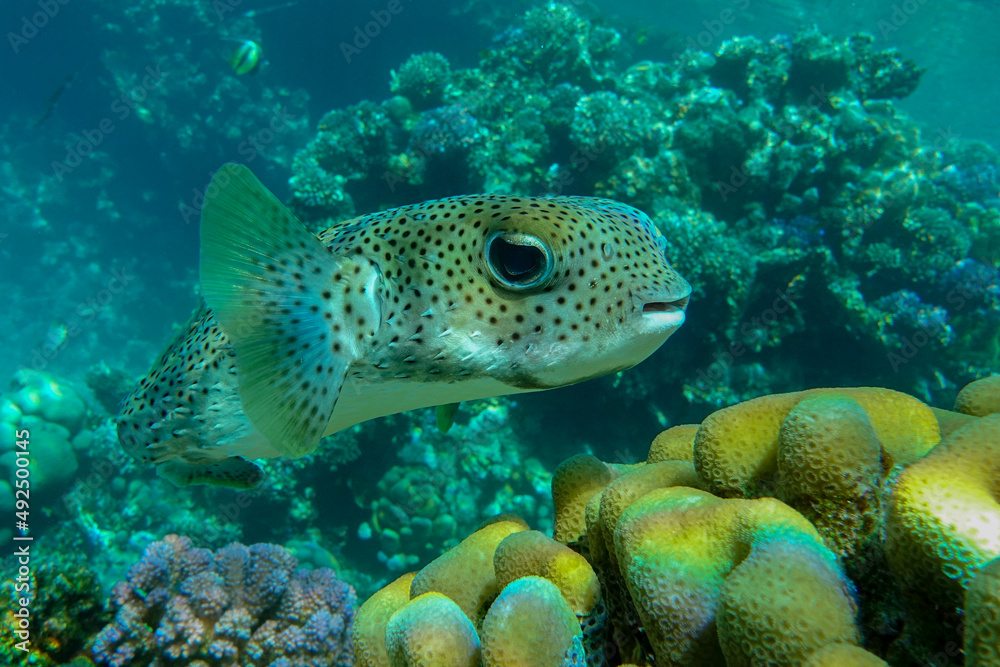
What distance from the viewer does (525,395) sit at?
10008mm

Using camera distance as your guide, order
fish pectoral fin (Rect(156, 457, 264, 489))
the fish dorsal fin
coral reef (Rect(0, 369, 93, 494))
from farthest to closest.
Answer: coral reef (Rect(0, 369, 93, 494)), fish pectoral fin (Rect(156, 457, 264, 489)), the fish dorsal fin

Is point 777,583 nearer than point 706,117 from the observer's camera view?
Yes

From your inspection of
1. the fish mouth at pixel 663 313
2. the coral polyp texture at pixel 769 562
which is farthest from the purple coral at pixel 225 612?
the fish mouth at pixel 663 313

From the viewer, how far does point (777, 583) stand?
1.40 metres

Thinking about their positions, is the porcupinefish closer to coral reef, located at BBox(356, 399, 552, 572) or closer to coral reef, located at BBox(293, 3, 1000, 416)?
coral reef, located at BBox(356, 399, 552, 572)

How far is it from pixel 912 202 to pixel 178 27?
3092 cm

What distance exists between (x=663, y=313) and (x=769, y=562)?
2.86 feet

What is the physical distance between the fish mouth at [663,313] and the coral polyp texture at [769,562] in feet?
1.89

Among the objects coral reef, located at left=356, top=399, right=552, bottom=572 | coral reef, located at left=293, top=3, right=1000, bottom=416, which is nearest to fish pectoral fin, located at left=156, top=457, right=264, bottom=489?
coral reef, located at left=356, top=399, right=552, bottom=572

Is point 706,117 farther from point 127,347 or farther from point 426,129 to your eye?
point 127,347

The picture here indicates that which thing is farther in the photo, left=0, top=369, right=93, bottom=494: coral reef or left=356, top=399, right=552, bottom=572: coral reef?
left=0, top=369, right=93, bottom=494: coral reef

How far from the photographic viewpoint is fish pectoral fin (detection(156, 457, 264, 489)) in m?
3.08

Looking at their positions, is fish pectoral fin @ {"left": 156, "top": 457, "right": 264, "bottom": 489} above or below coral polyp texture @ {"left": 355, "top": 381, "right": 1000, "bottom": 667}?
below

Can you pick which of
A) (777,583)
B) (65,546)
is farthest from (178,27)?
(777,583)
